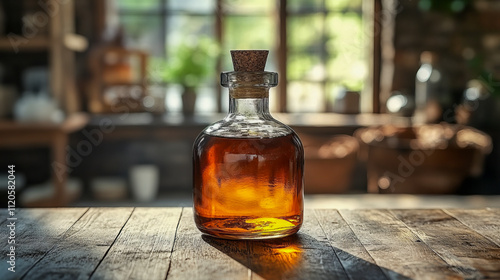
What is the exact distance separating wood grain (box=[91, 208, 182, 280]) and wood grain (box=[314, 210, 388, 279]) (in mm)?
233

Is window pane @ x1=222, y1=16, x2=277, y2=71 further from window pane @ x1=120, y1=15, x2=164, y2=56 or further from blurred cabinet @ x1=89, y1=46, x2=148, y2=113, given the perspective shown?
blurred cabinet @ x1=89, y1=46, x2=148, y2=113

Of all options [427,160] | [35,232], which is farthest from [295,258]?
[427,160]

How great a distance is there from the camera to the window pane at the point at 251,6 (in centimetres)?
467

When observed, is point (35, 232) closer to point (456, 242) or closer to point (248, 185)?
point (248, 185)

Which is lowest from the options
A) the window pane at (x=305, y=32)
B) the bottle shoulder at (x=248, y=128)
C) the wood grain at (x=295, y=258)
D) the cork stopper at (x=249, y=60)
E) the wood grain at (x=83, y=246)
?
the wood grain at (x=295, y=258)

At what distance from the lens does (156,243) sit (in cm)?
103

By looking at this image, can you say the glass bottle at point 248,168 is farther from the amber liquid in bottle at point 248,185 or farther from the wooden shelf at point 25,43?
the wooden shelf at point 25,43

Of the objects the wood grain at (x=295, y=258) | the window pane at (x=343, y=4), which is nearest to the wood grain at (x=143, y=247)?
the wood grain at (x=295, y=258)

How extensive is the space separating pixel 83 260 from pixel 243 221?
0.23 meters

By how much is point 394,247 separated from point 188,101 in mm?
3568

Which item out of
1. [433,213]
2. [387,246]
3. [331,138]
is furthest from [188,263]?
[331,138]

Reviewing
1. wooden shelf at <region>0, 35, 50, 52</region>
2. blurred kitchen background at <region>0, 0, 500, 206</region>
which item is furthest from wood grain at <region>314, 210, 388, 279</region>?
wooden shelf at <region>0, 35, 50, 52</region>

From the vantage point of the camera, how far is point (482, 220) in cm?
121

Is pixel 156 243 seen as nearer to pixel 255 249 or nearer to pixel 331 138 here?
pixel 255 249
